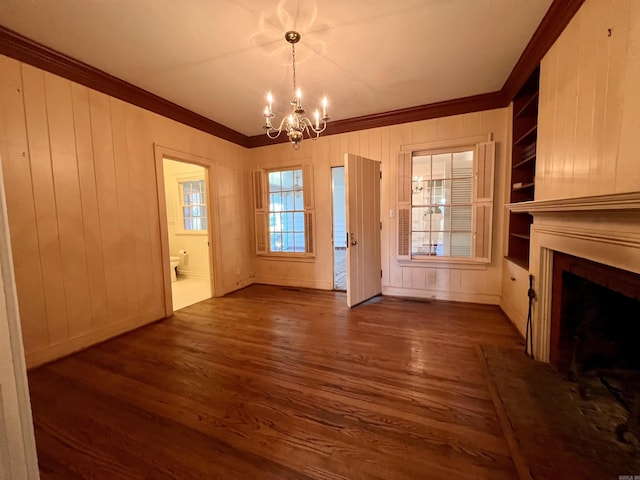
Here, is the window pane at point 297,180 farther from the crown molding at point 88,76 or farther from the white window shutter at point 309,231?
the crown molding at point 88,76

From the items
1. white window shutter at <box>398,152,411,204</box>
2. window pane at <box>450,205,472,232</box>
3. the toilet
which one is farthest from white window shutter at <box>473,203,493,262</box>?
the toilet

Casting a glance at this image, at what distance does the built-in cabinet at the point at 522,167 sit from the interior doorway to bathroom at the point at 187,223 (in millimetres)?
5082

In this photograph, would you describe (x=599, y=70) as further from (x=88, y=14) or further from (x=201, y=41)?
(x=88, y=14)

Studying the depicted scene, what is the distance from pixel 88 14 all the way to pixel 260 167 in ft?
9.82

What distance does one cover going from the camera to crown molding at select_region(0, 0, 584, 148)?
2.08m

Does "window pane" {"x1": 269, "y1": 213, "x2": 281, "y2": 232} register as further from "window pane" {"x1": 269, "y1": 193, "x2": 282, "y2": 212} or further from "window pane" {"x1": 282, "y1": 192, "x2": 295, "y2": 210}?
"window pane" {"x1": 282, "y1": 192, "x2": 295, "y2": 210}

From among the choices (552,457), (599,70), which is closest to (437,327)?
(552,457)

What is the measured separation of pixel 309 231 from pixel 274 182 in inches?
45.9

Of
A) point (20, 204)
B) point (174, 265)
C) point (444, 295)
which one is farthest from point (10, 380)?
point (174, 265)

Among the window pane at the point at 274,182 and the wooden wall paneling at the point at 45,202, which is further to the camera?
the window pane at the point at 274,182

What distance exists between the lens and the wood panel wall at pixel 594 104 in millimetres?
1298

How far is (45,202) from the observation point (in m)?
2.35

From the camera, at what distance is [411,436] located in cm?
152

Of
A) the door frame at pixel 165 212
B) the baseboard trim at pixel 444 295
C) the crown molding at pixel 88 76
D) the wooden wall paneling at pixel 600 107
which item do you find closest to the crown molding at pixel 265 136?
the crown molding at pixel 88 76
